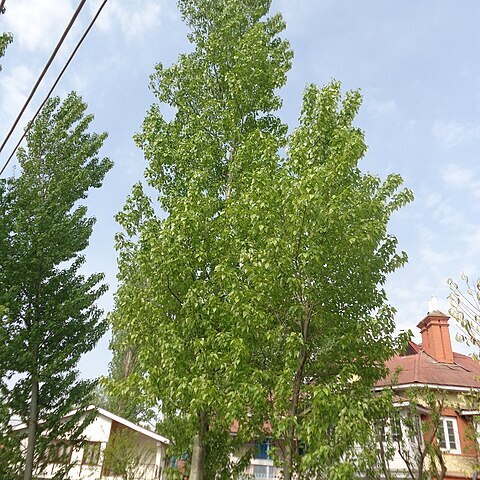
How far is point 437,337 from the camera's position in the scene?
19.4 m

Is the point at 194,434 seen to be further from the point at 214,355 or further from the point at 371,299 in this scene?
the point at 371,299

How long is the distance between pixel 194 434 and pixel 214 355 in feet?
7.87

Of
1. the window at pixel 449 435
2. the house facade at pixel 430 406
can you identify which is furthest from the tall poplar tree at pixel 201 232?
the window at pixel 449 435

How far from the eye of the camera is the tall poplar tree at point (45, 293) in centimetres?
1385

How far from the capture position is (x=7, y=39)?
1296 cm

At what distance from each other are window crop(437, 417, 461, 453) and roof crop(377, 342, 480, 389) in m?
1.24

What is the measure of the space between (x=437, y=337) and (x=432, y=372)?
2870 millimetres

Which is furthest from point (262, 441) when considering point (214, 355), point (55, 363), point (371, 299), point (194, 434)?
point (55, 363)

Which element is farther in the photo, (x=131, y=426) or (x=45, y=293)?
(x=131, y=426)

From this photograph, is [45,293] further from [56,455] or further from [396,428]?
[396,428]

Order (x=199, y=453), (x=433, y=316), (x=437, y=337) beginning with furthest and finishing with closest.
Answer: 1. (x=433, y=316)
2. (x=437, y=337)
3. (x=199, y=453)

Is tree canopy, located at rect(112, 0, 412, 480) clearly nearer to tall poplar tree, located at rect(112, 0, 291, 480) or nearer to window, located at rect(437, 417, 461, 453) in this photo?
tall poplar tree, located at rect(112, 0, 291, 480)

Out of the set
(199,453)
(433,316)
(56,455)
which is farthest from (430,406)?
(56,455)

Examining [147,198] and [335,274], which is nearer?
[335,274]
